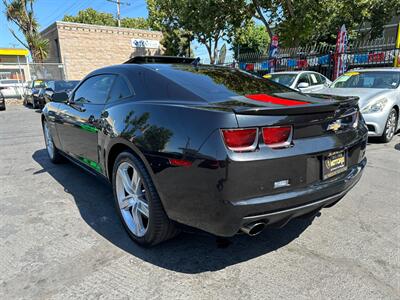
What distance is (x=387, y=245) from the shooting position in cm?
260

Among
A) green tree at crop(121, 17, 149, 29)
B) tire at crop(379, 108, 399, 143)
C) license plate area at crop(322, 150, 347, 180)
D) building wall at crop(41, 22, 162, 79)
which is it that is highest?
green tree at crop(121, 17, 149, 29)

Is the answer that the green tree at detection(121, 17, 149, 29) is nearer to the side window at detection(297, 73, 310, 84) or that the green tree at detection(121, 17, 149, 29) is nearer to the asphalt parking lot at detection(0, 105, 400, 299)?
the side window at detection(297, 73, 310, 84)

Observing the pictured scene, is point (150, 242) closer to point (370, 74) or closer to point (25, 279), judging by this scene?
point (25, 279)

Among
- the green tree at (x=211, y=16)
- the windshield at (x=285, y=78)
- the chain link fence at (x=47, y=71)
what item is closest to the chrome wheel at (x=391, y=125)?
the windshield at (x=285, y=78)

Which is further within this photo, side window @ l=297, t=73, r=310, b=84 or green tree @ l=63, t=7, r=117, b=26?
green tree @ l=63, t=7, r=117, b=26

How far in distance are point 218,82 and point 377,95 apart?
4.64 metres

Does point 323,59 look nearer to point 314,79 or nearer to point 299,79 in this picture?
point 314,79

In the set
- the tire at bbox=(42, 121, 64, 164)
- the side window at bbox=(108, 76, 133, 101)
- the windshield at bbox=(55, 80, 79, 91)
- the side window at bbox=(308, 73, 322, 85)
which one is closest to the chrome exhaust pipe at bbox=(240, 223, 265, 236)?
the side window at bbox=(108, 76, 133, 101)

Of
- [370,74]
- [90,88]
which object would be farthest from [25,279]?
[370,74]

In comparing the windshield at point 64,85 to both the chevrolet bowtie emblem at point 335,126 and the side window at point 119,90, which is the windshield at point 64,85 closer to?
the side window at point 119,90

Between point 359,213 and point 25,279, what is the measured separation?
308cm

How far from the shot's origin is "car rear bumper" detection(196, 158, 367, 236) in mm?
1920

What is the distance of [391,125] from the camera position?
6.21 m

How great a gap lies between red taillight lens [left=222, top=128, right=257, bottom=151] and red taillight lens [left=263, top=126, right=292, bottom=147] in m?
0.09
